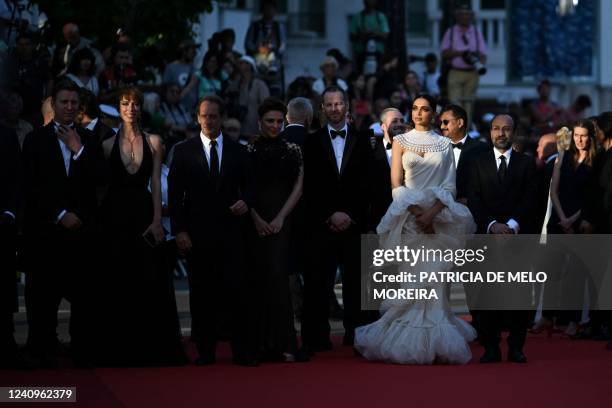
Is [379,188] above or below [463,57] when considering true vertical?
below

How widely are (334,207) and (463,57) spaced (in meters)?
13.8

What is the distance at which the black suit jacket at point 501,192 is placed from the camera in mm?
15617

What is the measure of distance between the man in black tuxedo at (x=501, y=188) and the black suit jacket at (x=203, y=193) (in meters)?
2.01

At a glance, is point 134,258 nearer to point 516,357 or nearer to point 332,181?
point 332,181

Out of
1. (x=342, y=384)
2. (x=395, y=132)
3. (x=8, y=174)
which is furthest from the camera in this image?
(x=395, y=132)

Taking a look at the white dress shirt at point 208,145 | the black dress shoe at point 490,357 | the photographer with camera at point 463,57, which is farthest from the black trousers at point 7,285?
the photographer with camera at point 463,57

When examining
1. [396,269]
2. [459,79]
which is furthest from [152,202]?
[459,79]

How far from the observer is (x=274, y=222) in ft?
49.9

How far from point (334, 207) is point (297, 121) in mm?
1065

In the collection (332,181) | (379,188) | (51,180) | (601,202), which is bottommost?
(601,202)

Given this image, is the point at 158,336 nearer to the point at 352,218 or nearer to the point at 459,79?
the point at 352,218

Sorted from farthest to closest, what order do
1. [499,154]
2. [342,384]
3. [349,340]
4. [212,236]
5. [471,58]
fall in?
[471,58] → [349,340] → [499,154] → [212,236] → [342,384]

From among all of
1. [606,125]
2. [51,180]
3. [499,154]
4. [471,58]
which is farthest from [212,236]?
[471,58]

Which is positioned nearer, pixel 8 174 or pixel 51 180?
pixel 8 174
